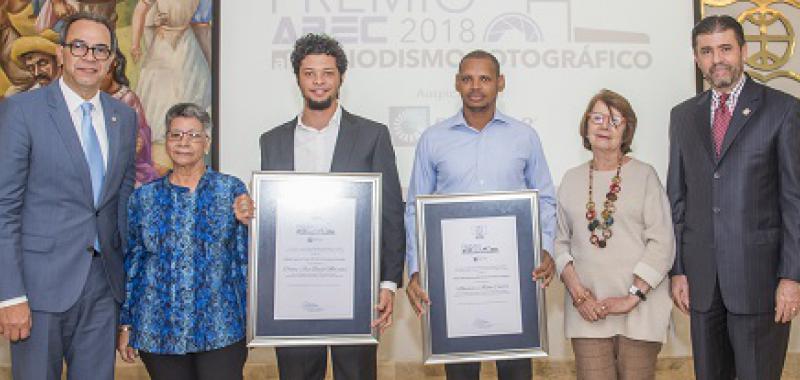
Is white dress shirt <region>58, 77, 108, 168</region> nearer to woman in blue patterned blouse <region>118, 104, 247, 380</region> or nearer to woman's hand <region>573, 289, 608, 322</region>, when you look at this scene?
woman in blue patterned blouse <region>118, 104, 247, 380</region>

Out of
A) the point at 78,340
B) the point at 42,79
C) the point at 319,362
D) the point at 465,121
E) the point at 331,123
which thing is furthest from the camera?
the point at 42,79

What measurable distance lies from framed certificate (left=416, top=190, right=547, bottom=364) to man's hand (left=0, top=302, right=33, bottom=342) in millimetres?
1403

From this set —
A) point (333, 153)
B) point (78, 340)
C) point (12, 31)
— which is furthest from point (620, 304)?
point (12, 31)

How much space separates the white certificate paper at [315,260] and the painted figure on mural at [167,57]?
2.23m

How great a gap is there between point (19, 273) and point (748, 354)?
2629 millimetres

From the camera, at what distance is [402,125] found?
15.1 feet

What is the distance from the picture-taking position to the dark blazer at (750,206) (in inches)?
A: 102

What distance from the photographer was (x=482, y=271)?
2.68 m

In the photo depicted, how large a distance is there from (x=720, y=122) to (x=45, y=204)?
8.38ft

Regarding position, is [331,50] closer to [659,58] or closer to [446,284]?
[446,284]

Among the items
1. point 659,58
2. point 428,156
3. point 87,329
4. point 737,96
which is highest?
point 659,58

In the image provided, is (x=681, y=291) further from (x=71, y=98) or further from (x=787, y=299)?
(x=71, y=98)

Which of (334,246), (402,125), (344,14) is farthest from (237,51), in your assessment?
(334,246)

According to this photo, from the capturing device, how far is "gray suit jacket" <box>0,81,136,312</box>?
2.38 meters
